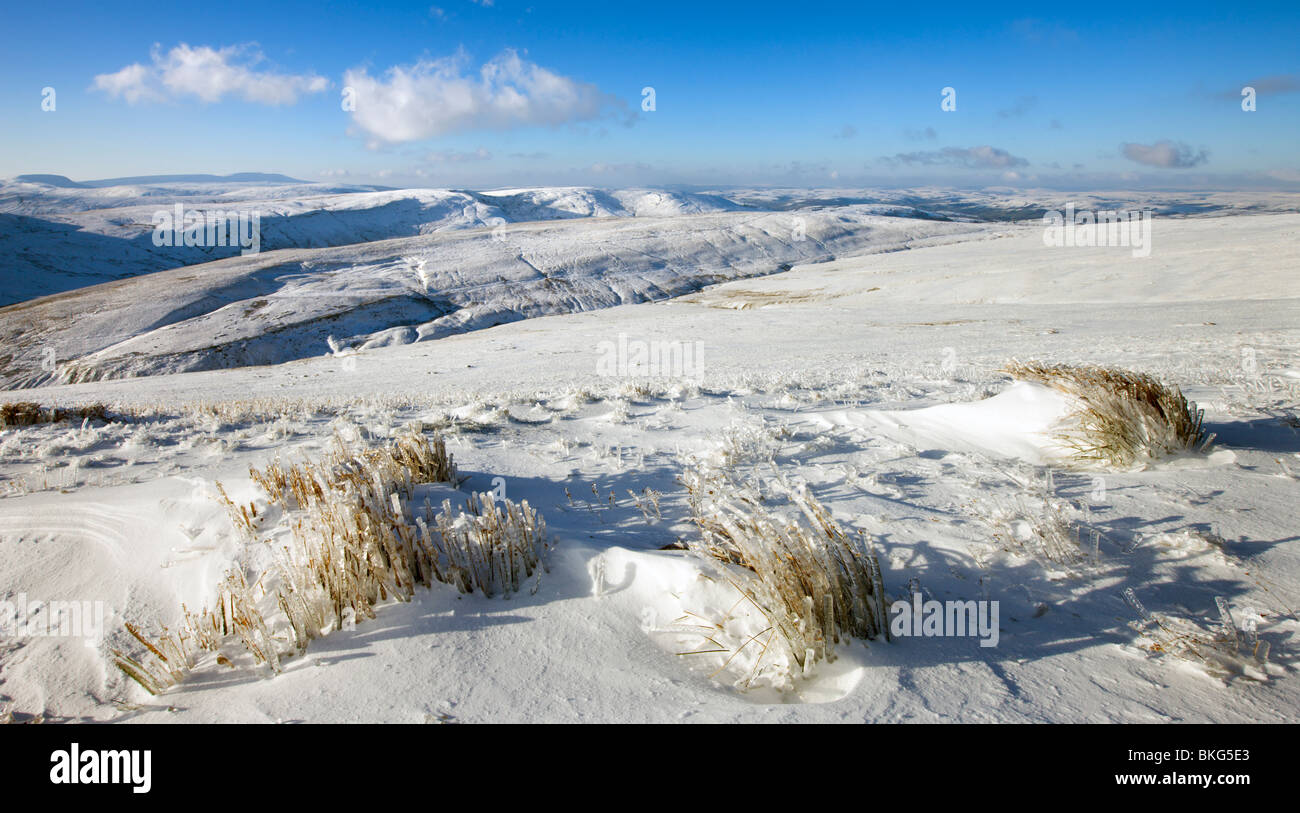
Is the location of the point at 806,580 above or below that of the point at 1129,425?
below

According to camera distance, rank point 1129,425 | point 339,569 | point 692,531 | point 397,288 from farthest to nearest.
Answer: point 397,288
point 1129,425
point 692,531
point 339,569

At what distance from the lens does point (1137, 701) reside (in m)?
1.98

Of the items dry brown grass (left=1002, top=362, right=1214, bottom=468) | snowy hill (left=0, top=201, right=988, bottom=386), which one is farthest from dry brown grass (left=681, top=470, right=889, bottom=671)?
snowy hill (left=0, top=201, right=988, bottom=386)

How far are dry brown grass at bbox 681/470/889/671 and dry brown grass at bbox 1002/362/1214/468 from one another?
99.4 inches

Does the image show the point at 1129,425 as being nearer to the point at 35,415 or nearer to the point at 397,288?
the point at 35,415

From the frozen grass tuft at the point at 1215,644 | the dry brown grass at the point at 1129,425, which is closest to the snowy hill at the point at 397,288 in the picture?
the dry brown grass at the point at 1129,425

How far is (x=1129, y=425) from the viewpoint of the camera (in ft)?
13.5

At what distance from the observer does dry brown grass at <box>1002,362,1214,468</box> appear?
4.05 m

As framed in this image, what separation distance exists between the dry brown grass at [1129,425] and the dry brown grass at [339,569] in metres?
3.72

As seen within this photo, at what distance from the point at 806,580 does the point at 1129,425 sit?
3.16 metres

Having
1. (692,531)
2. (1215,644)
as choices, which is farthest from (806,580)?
(1215,644)
